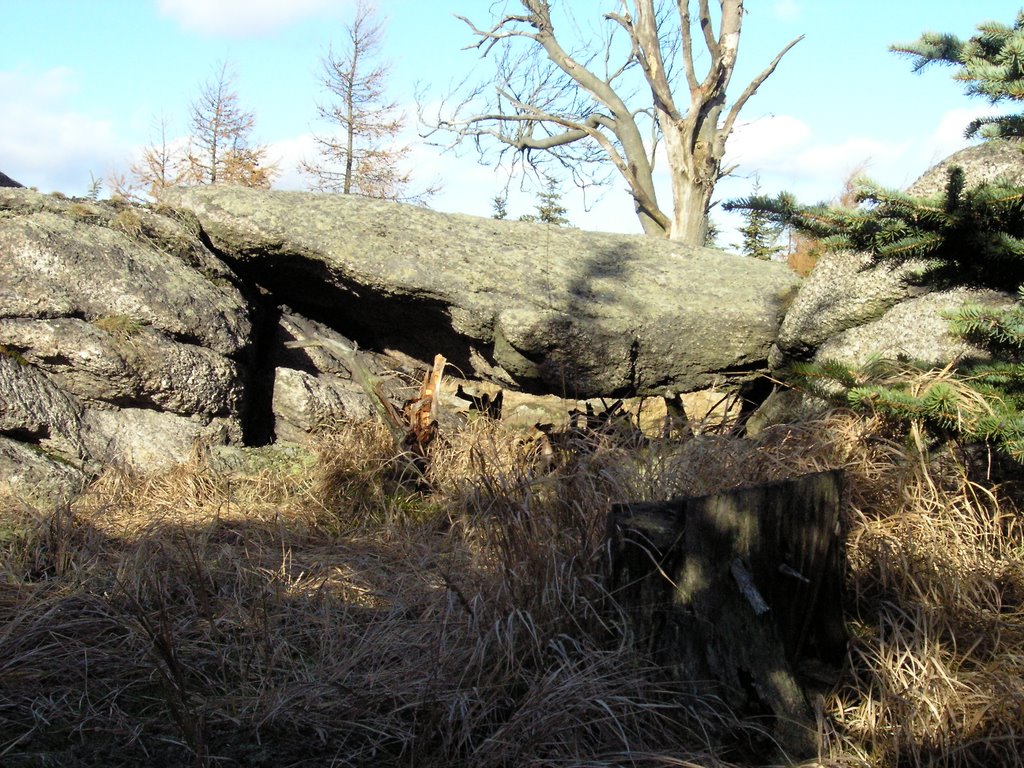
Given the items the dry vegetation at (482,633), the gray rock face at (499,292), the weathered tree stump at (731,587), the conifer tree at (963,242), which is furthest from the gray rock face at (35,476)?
the conifer tree at (963,242)

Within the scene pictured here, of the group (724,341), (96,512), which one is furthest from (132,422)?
(724,341)

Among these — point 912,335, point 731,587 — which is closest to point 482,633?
point 731,587

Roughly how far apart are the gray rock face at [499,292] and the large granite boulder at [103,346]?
690 millimetres

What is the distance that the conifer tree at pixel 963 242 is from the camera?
3.56 metres

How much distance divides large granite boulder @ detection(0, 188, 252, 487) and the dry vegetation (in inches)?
31.4

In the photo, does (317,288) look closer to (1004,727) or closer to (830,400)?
(830,400)

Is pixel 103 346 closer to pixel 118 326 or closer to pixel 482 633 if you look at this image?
pixel 118 326

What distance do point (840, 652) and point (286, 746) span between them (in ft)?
6.51

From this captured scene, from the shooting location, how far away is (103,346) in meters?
5.71

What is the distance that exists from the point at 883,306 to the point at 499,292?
251 centimetres

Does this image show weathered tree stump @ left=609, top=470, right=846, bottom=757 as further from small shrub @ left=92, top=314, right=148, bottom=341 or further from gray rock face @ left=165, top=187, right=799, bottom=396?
small shrub @ left=92, top=314, right=148, bottom=341

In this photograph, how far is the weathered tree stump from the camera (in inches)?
119

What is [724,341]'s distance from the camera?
660 cm

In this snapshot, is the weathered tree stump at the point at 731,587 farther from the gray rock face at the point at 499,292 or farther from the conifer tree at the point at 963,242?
the gray rock face at the point at 499,292
